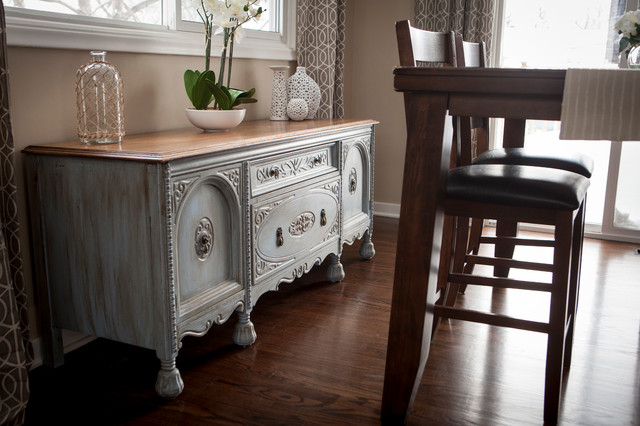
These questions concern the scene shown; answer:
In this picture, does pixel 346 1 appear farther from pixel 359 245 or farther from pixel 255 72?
pixel 359 245

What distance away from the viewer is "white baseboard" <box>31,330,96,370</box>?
197 cm

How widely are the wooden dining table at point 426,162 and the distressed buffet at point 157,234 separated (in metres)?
0.63

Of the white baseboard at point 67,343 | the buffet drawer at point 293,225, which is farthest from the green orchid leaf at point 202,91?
the white baseboard at point 67,343

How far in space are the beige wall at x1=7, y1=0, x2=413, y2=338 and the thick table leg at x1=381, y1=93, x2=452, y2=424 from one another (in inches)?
45.5

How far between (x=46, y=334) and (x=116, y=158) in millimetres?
667

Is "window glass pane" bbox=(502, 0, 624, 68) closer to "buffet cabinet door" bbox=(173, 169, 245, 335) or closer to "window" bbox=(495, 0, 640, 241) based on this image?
"window" bbox=(495, 0, 640, 241)

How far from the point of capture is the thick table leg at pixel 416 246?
1543 mm

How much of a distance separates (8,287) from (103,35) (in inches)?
38.0

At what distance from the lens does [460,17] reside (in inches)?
147

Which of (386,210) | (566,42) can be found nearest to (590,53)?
(566,42)

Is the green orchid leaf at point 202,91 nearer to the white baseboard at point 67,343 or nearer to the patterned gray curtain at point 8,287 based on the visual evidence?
the patterned gray curtain at point 8,287

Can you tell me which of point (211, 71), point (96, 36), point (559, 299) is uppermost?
point (96, 36)

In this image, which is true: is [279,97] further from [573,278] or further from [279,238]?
[573,278]

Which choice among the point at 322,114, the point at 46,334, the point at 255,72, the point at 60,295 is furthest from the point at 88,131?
the point at 322,114
